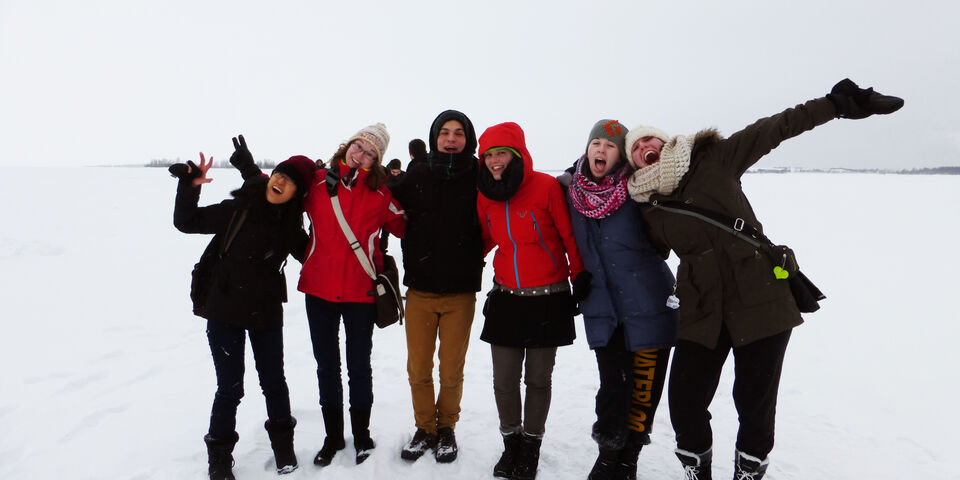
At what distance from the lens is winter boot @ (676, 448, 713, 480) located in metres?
3.07

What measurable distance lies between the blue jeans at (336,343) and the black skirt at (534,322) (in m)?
0.88

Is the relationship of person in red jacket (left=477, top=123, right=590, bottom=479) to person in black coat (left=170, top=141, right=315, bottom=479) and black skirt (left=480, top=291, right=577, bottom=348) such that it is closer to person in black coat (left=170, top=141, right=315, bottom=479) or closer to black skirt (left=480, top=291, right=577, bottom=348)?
black skirt (left=480, top=291, right=577, bottom=348)

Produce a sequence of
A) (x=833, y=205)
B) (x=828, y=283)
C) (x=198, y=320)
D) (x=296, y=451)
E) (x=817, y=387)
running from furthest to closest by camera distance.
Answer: (x=833, y=205), (x=828, y=283), (x=198, y=320), (x=817, y=387), (x=296, y=451)

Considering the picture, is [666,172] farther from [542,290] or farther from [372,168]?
[372,168]

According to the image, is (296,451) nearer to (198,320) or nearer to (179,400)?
(179,400)

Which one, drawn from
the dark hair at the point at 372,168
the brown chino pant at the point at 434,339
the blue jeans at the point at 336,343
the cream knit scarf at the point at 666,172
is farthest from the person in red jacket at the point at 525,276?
the blue jeans at the point at 336,343

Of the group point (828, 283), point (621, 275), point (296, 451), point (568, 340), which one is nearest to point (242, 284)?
point (296, 451)

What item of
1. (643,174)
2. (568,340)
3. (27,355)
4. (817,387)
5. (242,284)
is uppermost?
(643,174)

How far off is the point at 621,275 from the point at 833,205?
2269 centimetres

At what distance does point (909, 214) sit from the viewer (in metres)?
18.3

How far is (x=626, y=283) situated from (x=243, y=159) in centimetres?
269

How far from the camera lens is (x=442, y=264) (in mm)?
3568

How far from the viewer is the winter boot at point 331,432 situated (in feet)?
11.9

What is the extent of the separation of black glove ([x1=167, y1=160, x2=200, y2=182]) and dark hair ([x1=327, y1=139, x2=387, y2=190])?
0.85 meters
